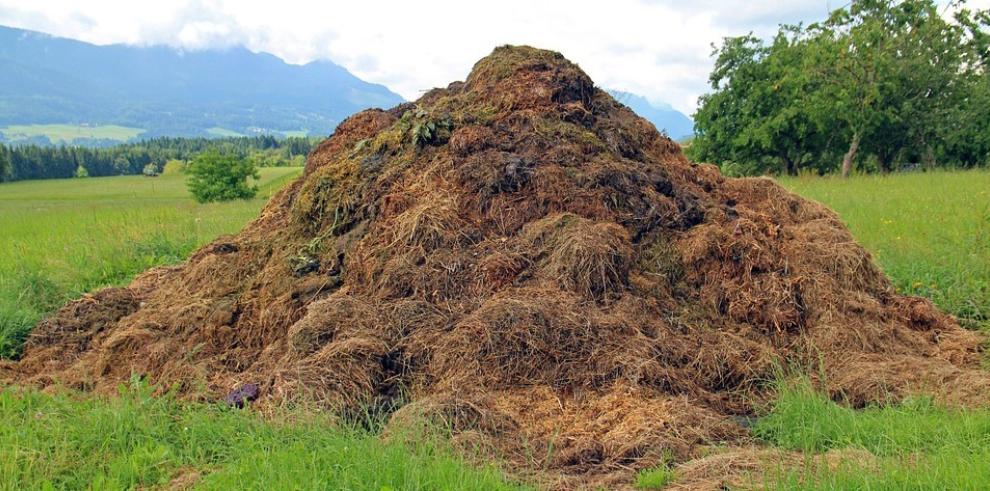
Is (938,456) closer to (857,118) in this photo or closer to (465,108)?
(465,108)

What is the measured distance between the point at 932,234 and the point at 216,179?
96.2ft

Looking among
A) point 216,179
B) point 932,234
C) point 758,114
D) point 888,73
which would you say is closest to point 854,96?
point 888,73

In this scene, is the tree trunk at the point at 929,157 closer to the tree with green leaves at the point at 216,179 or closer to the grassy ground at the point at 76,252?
the grassy ground at the point at 76,252

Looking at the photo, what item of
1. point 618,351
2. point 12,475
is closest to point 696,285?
point 618,351

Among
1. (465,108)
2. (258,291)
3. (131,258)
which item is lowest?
(131,258)

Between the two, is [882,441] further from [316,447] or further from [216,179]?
[216,179]

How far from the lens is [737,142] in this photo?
81.6 ft

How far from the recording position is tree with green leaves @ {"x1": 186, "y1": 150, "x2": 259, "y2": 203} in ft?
101

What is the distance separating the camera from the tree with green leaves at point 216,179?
101ft

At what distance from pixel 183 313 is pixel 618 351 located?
138 inches

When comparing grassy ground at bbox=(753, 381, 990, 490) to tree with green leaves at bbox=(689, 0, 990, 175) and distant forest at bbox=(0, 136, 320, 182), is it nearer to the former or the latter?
tree with green leaves at bbox=(689, 0, 990, 175)

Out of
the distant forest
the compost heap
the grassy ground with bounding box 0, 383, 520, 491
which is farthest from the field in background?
the distant forest

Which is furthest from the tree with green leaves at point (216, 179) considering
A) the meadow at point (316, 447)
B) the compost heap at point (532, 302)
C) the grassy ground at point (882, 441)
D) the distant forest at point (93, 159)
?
the grassy ground at point (882, 441)

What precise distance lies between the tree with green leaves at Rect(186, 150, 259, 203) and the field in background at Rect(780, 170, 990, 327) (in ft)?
82.1
